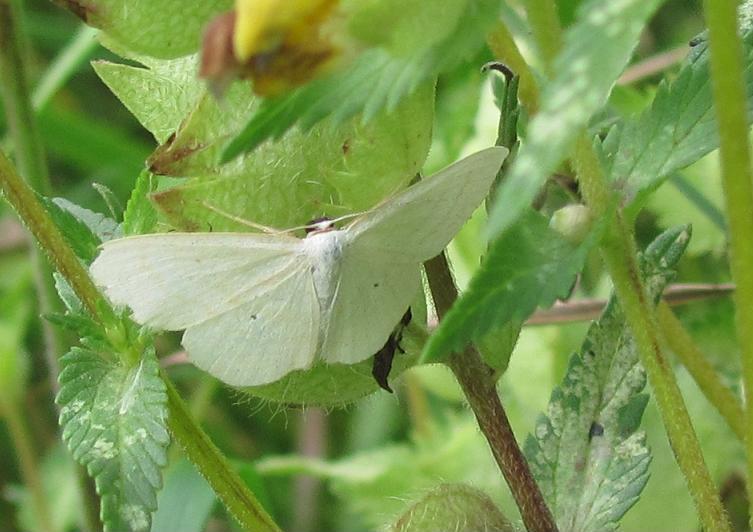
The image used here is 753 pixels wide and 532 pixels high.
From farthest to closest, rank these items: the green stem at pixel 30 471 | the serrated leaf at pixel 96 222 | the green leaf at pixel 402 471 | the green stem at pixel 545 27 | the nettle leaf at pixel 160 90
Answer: the green stem at pixel 30 471 < the green leaf at pixel 402 471 < the serrated leaf at pixel 96 222 < the nettle leaf at pixel 160 90 < the green stem at pixel 545 27

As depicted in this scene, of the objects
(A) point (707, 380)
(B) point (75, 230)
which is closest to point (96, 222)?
(B) point (75, 230)

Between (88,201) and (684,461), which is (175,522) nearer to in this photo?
(684,461)

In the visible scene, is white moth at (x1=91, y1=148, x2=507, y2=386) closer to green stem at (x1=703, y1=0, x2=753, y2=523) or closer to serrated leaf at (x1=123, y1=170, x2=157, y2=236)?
serrated leaf at (x1=123, y1=170, x2=157, y2=236)

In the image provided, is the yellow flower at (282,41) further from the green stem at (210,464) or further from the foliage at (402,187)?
the green stem at (210,464)

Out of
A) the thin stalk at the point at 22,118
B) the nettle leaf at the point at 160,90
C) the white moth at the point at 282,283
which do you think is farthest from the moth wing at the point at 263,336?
Result: the thin stalk at the point at 22,118

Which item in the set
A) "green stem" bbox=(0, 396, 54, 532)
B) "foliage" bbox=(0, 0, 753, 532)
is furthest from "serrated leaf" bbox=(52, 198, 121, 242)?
"green stem" bbox=(0, 396, 54, 532)

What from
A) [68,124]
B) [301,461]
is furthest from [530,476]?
[68,124]
